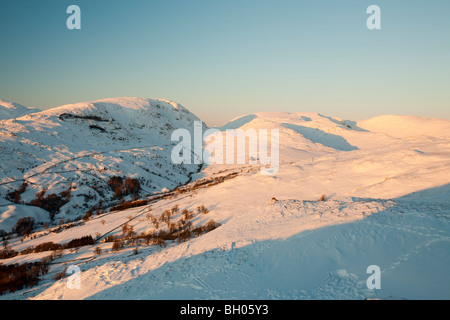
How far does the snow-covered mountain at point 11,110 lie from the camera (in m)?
100

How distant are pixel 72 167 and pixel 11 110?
113567mm

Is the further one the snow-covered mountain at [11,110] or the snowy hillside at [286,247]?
the snow-covered mountain at [11,110]

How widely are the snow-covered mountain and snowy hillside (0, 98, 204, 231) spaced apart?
60.6 m

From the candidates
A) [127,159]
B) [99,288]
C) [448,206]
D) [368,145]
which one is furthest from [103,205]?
[368,145]

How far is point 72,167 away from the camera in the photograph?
33594mm

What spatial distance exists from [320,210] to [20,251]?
2004 cm

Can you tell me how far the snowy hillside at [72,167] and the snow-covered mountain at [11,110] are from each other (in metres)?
60.6

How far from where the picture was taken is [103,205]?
2731cm

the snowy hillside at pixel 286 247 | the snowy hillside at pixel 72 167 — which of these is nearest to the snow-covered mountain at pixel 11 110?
the snowy hillside at pixel 72 167

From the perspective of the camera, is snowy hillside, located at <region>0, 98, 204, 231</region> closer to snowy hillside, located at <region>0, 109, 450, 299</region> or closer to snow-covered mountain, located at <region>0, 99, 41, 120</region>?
snowy hillside, located at <region>0, 109, 450, 299</region>

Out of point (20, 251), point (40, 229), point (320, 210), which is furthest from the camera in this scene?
point (40, 229)

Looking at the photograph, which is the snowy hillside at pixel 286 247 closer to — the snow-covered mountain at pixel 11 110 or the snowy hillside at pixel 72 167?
the snowy hillside at pixel 72 167
